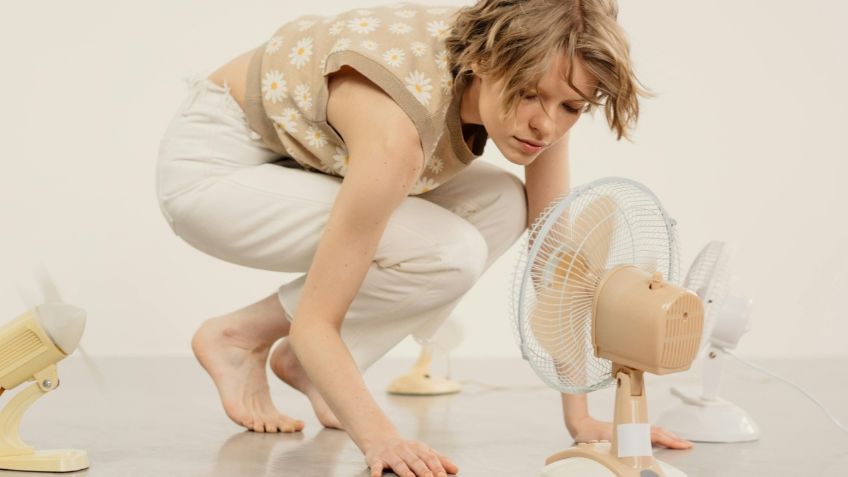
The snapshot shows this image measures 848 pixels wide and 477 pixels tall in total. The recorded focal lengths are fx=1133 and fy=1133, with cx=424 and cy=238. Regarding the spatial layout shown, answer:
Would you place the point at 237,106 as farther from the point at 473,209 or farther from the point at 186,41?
the point at 186,41

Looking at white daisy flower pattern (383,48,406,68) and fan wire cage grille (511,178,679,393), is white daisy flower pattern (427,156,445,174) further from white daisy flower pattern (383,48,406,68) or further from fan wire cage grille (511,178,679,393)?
fan wire cage grille (511,178,679,393)

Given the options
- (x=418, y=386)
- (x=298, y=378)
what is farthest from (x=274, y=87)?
(x=418, y=386)

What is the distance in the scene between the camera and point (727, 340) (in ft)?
6.59

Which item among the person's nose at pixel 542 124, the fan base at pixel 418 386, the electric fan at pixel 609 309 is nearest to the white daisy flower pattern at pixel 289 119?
the person's nose at pixel 542 124

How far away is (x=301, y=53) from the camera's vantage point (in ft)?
6.29

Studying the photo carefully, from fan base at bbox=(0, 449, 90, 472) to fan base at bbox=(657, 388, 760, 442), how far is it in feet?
3.31

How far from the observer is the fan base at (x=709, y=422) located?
1.96m

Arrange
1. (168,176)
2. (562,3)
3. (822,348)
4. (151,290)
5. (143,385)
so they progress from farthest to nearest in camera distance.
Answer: (822,348)
(151,290)
(143,385)
(168,176)
(562,3)

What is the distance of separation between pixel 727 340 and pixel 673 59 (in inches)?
93.0

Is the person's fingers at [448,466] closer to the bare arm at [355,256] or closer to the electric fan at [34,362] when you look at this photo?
the bare arm at [355,256]

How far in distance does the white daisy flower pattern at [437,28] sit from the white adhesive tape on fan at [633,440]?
2.36 feet

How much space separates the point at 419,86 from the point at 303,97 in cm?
24

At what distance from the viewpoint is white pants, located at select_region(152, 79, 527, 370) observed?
1.88 m

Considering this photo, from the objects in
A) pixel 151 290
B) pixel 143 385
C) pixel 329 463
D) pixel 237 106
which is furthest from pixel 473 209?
pixel 151 290
